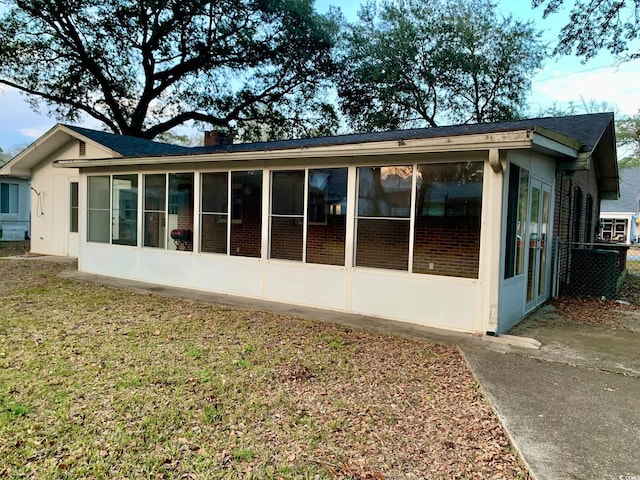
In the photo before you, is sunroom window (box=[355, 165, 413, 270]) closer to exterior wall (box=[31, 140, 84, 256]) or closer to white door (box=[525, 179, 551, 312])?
white door (box=[525, 179, 551, 312])

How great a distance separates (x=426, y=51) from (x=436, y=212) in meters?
17.2

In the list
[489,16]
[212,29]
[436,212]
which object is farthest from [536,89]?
[436,212]

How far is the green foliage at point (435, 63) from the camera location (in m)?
19.7

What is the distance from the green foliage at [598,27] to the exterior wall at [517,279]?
18.4 feet

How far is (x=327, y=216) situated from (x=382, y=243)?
39.9 inches

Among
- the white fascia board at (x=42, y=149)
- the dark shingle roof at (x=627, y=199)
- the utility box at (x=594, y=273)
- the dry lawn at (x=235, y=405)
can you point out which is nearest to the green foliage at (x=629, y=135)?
the dark shingle roof at (x=627, y=199)

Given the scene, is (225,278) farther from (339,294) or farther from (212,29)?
(212,29)

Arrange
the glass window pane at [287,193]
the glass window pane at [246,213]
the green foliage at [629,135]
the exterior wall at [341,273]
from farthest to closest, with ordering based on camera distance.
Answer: the green foliage at [629,135], the glass window pane at [246,213], the glass window pane at [287,193], the exterior wall at [341,273]

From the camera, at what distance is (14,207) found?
18.4 metres

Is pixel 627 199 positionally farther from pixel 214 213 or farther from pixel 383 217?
pixel 214 213

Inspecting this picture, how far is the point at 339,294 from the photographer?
21.5ft

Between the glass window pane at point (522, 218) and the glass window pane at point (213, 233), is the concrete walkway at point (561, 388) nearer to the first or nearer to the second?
the glass window pane at point (522, 218)

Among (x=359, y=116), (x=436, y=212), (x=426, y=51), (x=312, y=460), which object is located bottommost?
(x=312, y=460)

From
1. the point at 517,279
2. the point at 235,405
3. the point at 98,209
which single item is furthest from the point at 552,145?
the point at 98,209
